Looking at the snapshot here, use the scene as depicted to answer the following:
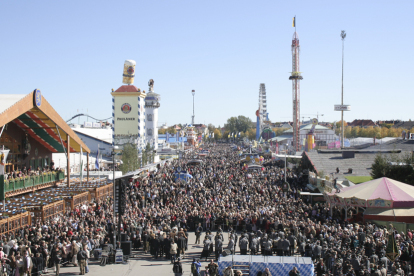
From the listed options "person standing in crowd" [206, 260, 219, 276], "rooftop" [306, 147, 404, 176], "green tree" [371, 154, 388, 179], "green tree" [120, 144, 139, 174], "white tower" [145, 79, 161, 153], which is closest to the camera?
"person standing in crowd" [206, 260, 219, 276]

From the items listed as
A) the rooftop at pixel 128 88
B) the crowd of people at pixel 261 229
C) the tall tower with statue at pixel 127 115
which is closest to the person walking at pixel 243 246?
the crowd of people at pixel 261 229

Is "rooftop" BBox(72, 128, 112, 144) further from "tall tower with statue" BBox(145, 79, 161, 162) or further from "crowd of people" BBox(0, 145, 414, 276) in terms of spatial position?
"crowd of people" BBox(0, 145, 414, 276)

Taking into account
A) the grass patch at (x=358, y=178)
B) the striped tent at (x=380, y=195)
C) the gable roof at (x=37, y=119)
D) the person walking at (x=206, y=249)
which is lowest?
the person walking at (x=206, y=249)

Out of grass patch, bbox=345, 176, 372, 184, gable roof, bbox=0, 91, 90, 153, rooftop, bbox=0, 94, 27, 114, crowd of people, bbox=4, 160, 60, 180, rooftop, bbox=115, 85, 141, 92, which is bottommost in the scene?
grass patch, bbox=345, 176, 372, 184

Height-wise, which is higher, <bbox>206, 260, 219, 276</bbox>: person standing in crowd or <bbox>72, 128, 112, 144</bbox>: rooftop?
<bbox>72, 128, 112, 144</bbox>: rooftop

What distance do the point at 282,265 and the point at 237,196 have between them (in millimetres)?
13986

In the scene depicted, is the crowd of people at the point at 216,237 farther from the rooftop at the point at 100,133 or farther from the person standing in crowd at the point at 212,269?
the rooftop at the point at 100,133

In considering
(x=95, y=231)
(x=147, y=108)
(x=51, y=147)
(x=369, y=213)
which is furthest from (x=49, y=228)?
(x=147, y=108)

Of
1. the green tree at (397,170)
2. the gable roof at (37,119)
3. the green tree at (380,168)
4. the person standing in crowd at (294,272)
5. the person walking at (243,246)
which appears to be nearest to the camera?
the person standing in crowd at (294,272)

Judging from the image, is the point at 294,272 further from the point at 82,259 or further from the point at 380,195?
the point at 380,195

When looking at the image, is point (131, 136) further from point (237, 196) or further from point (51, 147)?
point (237, 196)

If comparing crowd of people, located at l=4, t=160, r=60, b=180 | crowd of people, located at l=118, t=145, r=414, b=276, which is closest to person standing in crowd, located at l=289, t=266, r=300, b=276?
crowd of people, located at l=118, t=145, r=414, b=276

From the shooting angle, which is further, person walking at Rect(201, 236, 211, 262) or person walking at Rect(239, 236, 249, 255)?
person walking at Rect(239, 236, 249, 255)

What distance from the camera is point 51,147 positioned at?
3061cm
